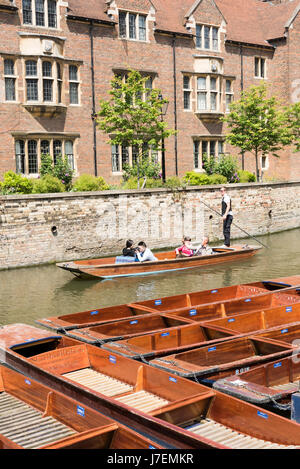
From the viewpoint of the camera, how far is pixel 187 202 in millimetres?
22312

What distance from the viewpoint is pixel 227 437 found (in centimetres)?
560

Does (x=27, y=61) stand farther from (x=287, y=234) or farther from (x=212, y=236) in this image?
(x=287, y=234)

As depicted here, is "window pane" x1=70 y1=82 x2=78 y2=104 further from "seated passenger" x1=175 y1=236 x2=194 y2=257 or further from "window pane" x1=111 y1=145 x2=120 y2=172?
"seated passenger" x1=175 y1=236 x2=194 y2=257

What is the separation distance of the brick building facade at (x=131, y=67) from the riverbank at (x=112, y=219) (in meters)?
5.04

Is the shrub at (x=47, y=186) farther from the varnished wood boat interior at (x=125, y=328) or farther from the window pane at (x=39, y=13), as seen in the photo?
the varnished wood boat interior at (x=125, y=328)

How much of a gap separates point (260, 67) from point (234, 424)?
29.5 metres

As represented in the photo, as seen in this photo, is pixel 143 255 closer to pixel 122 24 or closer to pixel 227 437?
pixel 227 437

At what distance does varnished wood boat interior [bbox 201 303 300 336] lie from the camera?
895 cm

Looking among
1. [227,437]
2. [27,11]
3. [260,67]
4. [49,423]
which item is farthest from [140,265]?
[260,67]

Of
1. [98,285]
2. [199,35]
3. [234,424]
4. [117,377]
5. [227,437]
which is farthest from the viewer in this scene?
[199,35]

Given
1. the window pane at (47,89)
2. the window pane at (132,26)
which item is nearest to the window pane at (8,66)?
the window pane at (47,89)

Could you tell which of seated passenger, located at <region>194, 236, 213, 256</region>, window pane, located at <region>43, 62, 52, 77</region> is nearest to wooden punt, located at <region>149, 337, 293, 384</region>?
seated passenger, located at <region>194, 236, 213, 256</region>

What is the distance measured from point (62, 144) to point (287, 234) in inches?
438
